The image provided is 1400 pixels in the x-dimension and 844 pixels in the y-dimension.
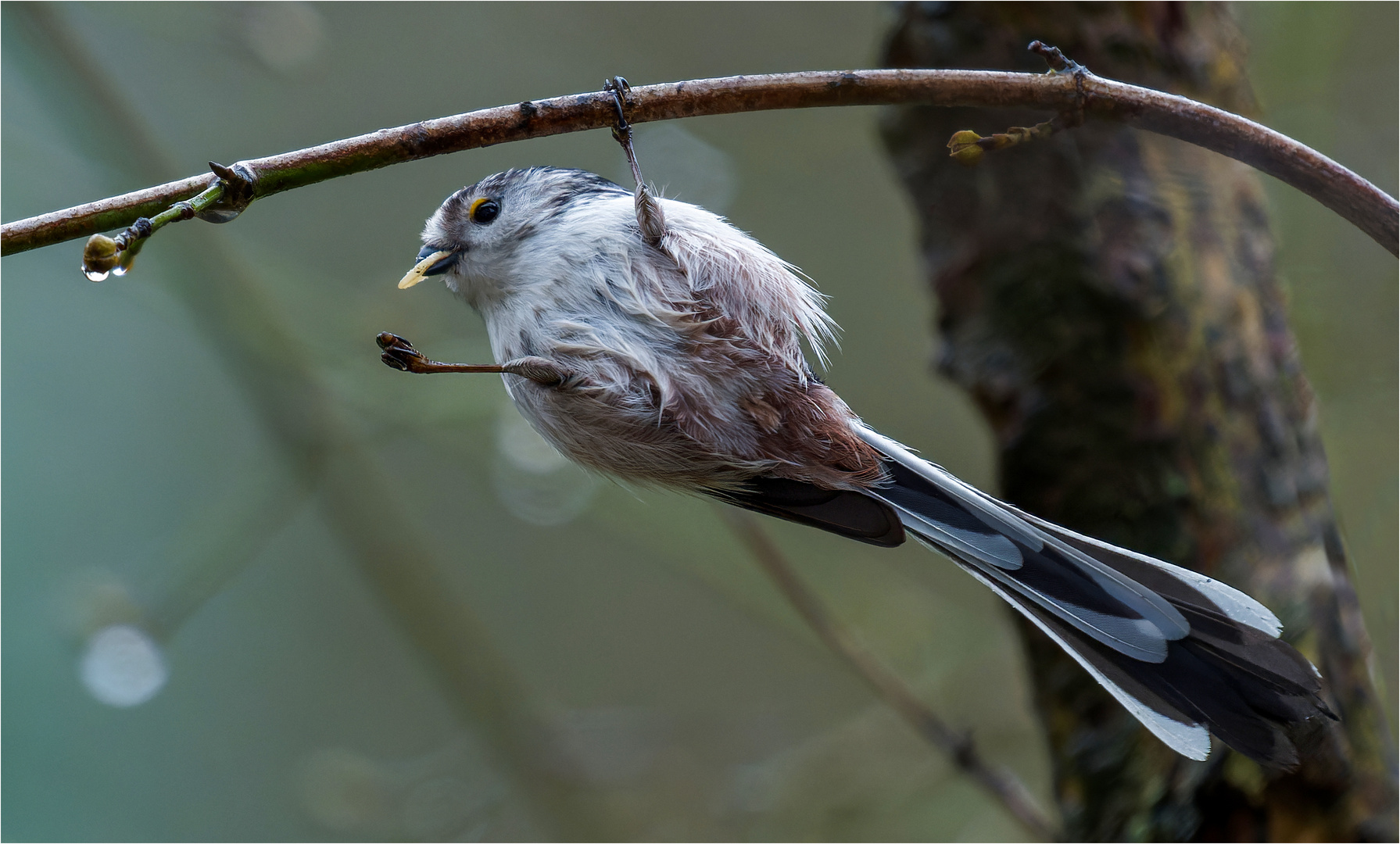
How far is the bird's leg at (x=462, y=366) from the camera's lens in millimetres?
1461

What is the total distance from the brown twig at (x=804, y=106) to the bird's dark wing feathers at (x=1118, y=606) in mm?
604

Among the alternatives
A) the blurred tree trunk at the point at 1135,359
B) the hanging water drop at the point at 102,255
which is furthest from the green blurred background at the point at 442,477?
the hanging water drop at the point at 102,255

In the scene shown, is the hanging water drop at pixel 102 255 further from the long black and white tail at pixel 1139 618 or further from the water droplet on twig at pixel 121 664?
the water droplet on twig at pixel 121 664

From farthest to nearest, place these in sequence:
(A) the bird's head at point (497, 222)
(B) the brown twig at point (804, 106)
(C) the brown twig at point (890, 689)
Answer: (C) the brown twig at point (890, 689), (A) the bird's head at point (497, 222), (B) the brown twig at point (804, 106)

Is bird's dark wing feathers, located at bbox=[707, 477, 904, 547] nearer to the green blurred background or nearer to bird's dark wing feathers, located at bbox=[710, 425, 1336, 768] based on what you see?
bird's dark wing feathers, located at bbox=[710, 425, 1336, 768]

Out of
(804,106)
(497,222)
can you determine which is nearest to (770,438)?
(804,106)

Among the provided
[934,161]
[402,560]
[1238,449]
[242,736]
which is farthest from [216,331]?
[1238,449]

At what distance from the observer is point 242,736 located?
10.9ft

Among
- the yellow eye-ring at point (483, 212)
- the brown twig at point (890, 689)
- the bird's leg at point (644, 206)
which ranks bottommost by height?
the brown twig at point (890, 689)

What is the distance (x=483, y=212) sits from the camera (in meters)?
1.92

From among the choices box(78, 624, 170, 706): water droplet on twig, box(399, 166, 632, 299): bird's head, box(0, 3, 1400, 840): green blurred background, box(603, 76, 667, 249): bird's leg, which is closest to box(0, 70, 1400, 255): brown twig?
box(603, 76, 667, 249): bird's leg

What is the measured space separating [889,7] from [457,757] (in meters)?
2.57

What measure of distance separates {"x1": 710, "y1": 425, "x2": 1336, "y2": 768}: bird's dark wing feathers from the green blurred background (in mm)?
735

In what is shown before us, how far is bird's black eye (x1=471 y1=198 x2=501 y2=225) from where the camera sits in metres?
1.92
